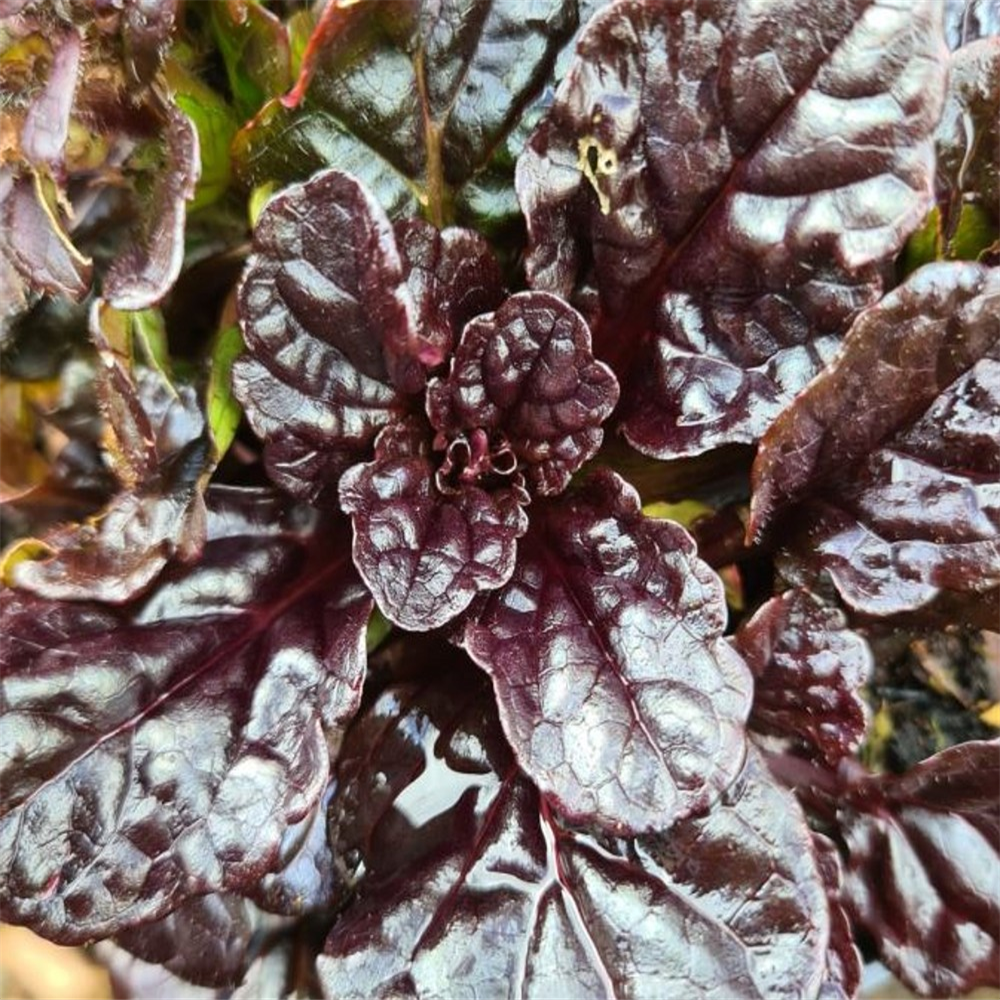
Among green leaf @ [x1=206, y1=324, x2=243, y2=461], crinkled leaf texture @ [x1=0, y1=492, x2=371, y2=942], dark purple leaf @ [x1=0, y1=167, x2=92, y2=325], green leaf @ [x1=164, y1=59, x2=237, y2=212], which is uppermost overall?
green leaf @ [x1=164, y1=59, x2=237, y2=212]

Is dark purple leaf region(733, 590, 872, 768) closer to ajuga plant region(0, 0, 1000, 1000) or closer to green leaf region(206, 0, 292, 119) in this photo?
ajuga plant region(0, 0, 1000, 1000)

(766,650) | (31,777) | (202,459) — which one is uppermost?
(766,650)

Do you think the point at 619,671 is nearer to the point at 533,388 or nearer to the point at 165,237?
the point at 533,388

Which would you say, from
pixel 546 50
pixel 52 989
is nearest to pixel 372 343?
pixel 546 50

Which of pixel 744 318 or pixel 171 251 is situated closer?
pixel 171 251

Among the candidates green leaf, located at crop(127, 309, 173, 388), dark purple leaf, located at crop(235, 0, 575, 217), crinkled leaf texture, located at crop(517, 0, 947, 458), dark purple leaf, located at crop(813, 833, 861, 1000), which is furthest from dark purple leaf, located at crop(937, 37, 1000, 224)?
green leaf, located at crop(127, 309, 173, 388)

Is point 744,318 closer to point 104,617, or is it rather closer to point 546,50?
point 546,50
